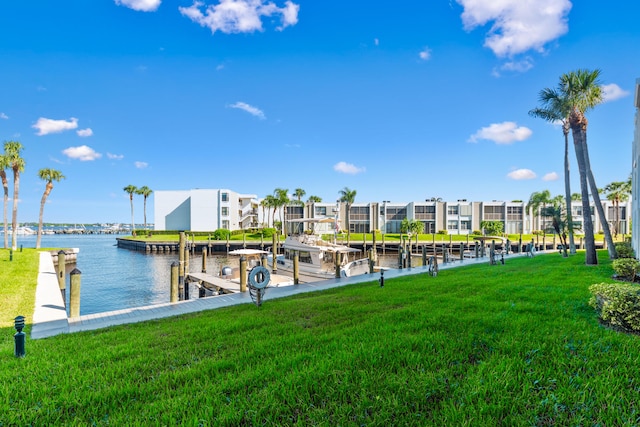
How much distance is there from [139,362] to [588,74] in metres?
22.1

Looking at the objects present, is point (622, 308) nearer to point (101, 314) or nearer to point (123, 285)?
point (101, 314)

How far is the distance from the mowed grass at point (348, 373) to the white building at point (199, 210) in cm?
6136

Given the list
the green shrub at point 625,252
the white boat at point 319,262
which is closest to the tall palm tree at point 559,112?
the green shrub at point 625,252

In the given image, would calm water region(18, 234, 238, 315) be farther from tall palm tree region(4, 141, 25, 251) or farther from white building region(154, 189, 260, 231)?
white building region(154, 189, 260, 231)

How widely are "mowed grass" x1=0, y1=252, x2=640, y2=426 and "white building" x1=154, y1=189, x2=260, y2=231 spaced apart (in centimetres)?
6136

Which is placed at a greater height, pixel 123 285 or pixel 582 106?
pixel 582 106

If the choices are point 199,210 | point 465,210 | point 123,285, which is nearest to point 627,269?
point 123,285

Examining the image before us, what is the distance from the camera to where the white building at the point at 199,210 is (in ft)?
216

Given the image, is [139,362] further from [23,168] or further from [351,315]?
[23,168]

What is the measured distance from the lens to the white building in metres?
65.9

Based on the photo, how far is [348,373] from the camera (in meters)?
4.03

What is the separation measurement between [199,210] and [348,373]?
219 feet

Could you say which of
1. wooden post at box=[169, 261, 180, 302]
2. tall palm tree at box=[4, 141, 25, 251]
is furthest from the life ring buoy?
tall palm tree at box=[4, 141, 25, 251]

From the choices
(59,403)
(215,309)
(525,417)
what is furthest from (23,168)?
(525,417)
